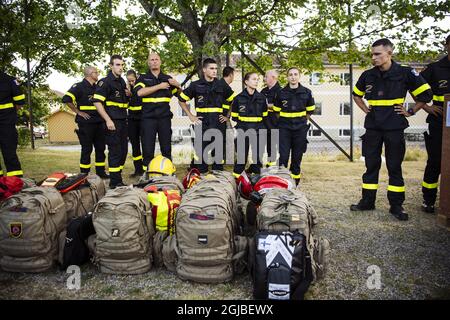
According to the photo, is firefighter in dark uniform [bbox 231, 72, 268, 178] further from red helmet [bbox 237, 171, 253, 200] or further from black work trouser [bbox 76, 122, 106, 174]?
black work trouser [bbox 76, 122, 106, 174]

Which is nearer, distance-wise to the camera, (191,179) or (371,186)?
(191,179)

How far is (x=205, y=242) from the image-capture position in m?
3.11

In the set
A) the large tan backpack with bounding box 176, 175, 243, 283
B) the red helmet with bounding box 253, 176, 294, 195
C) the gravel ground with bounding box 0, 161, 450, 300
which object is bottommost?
the gravel ground with bounding box 0, 161, 450, 300

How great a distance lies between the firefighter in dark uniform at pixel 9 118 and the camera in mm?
5941

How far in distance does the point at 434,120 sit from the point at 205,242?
4011mm

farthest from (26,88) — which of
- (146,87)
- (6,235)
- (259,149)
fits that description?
(6,235)

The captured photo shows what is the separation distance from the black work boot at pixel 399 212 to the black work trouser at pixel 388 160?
0.19 ft

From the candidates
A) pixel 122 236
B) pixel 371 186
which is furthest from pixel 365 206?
pixel 122 236

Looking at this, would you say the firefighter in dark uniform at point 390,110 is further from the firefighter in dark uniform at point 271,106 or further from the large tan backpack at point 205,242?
the large tan backpack at point 205,242

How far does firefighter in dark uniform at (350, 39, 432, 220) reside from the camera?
15.8 feet

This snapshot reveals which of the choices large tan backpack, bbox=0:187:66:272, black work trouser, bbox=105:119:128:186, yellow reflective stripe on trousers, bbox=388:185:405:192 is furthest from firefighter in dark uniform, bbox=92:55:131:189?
yellow reflective stripe on trousers, bbox=388:185:405:192

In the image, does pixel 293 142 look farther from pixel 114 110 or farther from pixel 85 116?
pixel 85 116

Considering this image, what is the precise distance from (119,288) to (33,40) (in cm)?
917
